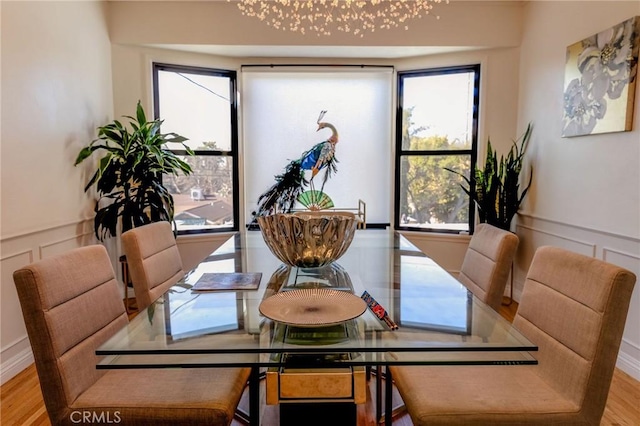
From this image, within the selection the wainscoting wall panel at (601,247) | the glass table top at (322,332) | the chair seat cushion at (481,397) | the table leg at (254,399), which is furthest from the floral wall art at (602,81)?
the table leg at (254,399)

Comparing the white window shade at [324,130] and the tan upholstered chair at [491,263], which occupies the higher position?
the white window shade at [324,130]

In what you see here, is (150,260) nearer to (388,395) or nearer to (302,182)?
Result: (388,395)

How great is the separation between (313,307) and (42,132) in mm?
2280

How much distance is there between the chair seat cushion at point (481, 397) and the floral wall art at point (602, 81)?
1809mm

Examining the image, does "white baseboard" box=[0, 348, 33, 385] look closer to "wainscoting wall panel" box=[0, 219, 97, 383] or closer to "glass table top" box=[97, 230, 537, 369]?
"wainscoting wall panel" box=[0, 219, 97, 383]

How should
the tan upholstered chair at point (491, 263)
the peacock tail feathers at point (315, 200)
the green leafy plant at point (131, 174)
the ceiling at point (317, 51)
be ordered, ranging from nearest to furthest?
1. the tan upholstered chair at point (491, 263)
2. the green leafy plant at point (131, 174)
3. the ceiling at point (317, 51)
4. the peacock tail feathers at point (315, 200)

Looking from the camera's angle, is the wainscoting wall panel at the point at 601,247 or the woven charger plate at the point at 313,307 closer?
the woven charger plate at the point at 313,307

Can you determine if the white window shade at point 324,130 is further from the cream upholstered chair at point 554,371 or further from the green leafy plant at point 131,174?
the cream upholstered chair at point 554,371

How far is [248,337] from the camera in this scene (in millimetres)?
1145

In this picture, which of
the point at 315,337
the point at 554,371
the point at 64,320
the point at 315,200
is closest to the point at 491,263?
the point at 554,371

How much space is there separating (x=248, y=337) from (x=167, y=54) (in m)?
3.28

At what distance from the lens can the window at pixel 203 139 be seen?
3.71m

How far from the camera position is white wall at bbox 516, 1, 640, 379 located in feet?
7.32

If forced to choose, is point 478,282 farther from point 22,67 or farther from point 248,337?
point 22,67
